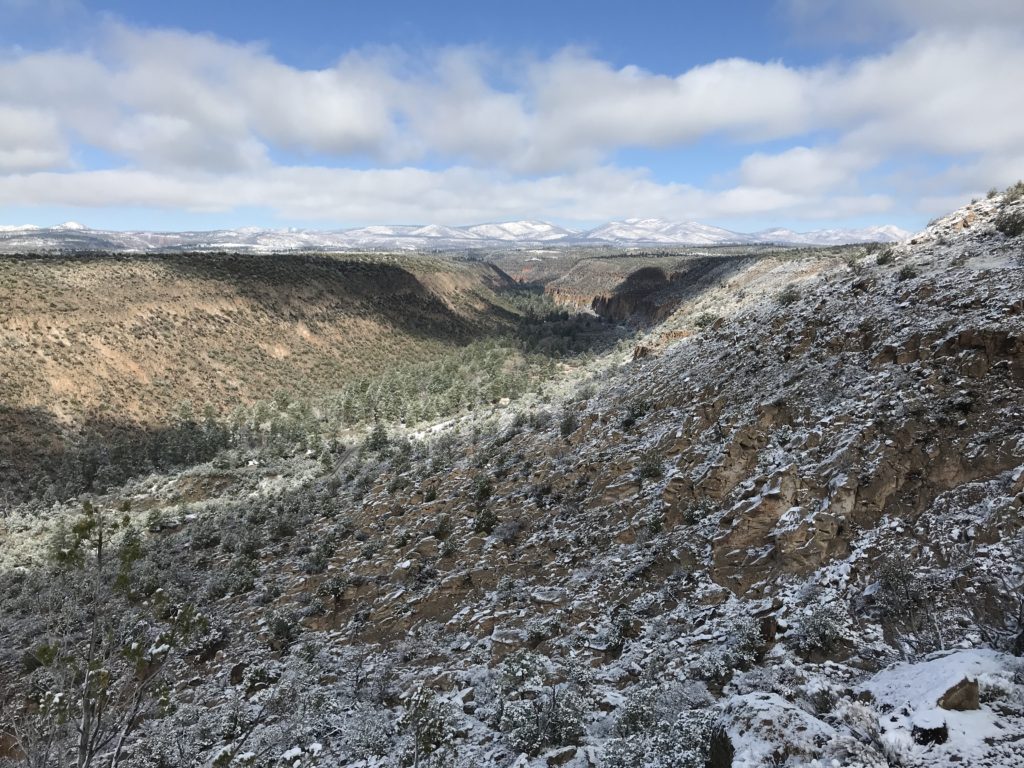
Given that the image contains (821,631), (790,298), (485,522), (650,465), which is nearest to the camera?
(821,631)

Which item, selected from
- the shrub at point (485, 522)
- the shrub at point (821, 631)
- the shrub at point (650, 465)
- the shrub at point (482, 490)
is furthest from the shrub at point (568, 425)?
the shrub at point (821, 631)

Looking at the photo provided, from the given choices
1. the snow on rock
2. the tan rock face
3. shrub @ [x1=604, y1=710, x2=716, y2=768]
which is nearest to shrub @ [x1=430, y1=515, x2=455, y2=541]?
shrub @ [x1=604, y1=710, x2=716, y2=768]

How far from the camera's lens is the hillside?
18.1 ft

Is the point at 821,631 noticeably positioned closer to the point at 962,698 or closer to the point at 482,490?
the point at 962,698

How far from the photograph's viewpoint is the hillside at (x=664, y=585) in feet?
18.1

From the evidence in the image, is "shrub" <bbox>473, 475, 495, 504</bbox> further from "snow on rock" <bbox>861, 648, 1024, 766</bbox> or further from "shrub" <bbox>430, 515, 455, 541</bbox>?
"snow on rock" <bbox>861, 648, 1024, 766</bbox>

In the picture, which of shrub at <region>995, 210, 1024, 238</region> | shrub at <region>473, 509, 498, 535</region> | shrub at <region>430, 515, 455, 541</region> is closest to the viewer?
shrub at <region>473, 509, 498, 535</region>

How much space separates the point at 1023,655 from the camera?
5.39 meters

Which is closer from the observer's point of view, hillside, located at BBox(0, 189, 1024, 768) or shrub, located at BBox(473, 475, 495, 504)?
hillside, located at BBox(0, 189, 1024, 768)

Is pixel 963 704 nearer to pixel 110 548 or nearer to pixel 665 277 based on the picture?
pixel 110 548

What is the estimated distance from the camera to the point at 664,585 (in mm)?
10078

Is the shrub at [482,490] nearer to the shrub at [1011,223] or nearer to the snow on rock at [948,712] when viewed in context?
the snow on rock at [948,712]

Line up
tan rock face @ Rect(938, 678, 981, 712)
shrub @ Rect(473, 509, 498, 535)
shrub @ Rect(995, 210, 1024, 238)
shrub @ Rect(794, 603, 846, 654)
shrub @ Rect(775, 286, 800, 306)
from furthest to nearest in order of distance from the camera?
shrub @ Rect(775, 286, 800, 306), shrub @ Rect(995, 210, 1024, 238), shrub @ Rect(473, 509, 498, 535), shrub @ Rect(794, 603, 846, 654), tan rock face @ Rect(938, 678, 981, 712)

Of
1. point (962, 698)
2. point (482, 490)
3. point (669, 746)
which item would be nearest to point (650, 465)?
point (482, 490)
